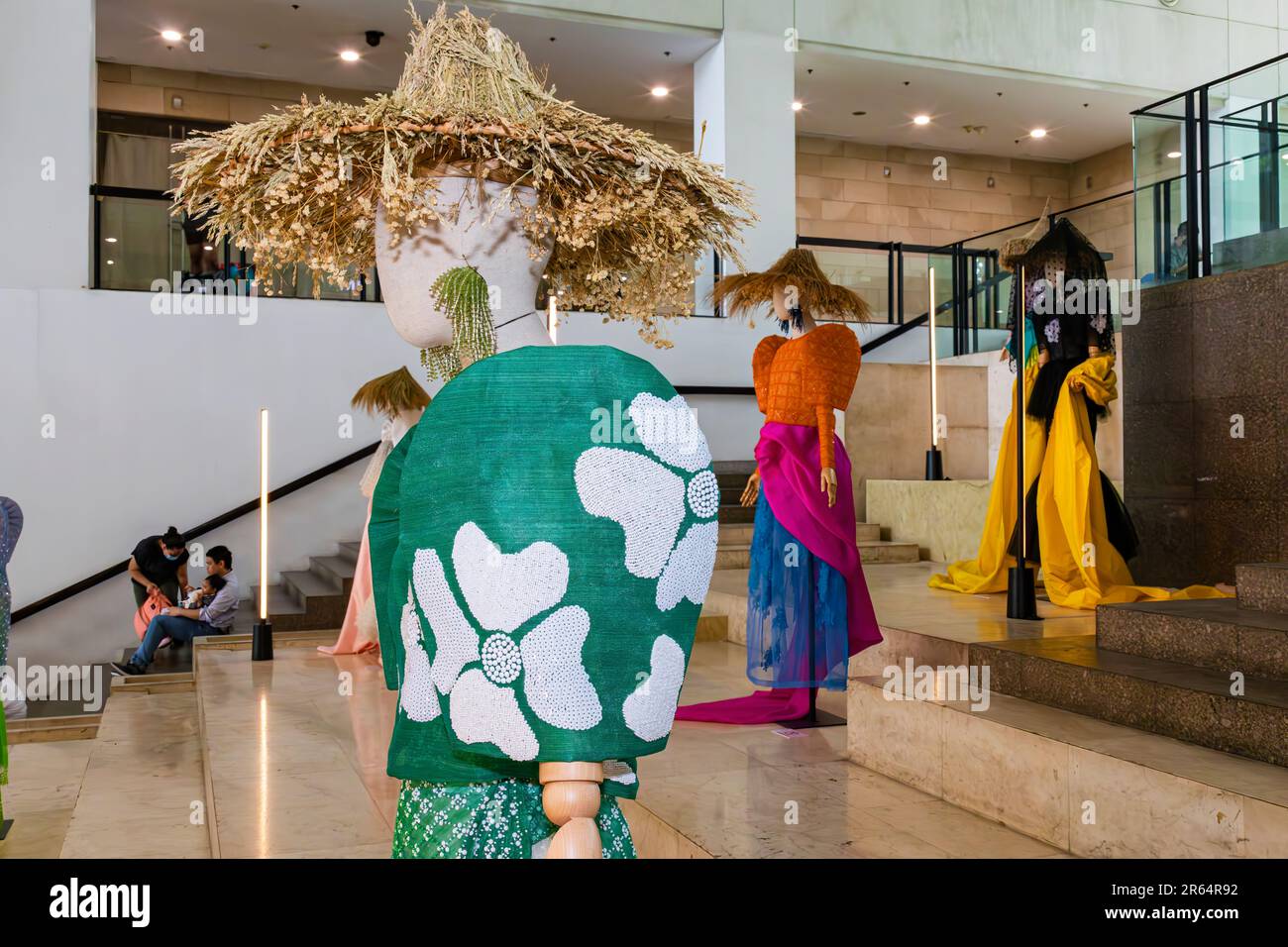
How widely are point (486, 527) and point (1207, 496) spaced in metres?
5.23

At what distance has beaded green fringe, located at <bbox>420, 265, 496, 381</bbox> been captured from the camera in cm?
139

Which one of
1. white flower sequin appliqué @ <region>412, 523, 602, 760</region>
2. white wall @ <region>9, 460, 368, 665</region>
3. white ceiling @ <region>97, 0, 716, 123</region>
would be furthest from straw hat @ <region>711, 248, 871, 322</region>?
white ceiling @ <region>97, 0, 716, 123</region>

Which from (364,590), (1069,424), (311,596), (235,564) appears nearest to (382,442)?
(364,590)

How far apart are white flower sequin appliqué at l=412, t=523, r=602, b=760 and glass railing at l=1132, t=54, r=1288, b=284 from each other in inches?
209

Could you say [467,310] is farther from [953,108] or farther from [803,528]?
[953,108]

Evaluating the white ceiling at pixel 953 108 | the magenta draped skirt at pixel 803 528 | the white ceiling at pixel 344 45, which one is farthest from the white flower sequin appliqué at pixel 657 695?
the white ceiling at pixel 953 108

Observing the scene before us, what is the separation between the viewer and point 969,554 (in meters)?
7.42

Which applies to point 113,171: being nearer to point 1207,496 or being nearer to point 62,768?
point 62,768

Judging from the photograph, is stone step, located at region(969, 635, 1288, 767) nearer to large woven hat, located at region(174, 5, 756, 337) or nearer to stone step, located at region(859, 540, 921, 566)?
large woven hat, located at region(174, 5, 756, 337)

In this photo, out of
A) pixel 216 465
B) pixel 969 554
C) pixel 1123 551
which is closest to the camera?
pixel 1123 551

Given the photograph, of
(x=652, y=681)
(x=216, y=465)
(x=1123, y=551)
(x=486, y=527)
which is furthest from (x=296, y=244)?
(x=216, y=465)

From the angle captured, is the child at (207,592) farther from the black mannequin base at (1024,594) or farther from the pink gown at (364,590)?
the black mannequin base at (1024,594)

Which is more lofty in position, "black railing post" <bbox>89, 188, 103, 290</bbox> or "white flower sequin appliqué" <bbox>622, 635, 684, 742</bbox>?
"black railing post" <bbox>89, 188, 103, 290</bbox>

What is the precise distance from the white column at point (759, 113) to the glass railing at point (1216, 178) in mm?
4191
